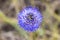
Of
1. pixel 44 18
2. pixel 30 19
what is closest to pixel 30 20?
pixel 30 19

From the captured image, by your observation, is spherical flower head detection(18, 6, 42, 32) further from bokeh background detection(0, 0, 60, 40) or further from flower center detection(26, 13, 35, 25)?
bokeh background detection(0, 0, 60, 40)

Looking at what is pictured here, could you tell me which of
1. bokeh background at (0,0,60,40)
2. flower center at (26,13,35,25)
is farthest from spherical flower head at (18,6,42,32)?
bokeh background at (0,0,60,40)

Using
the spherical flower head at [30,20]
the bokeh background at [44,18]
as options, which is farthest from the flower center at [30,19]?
the bokeh background at [44,18]

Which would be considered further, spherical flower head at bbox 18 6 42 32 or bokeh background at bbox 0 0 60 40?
bokeh background at bbox 0 0 60 40

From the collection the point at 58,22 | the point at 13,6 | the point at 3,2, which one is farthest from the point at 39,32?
Result: the point at 3,2

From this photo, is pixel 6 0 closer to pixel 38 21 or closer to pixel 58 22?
pixel 58 22

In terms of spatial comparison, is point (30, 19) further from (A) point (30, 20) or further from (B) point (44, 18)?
(B) point (44, 18)
